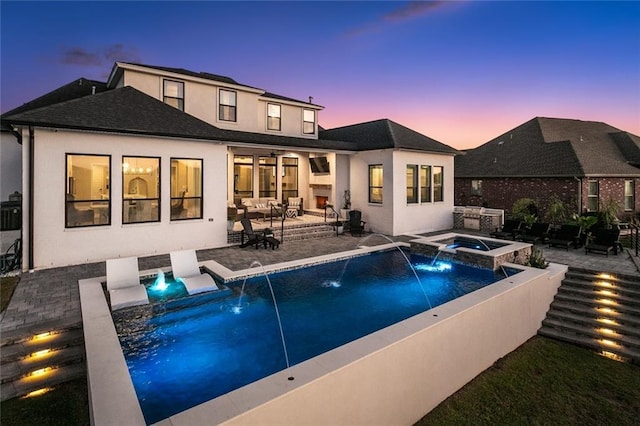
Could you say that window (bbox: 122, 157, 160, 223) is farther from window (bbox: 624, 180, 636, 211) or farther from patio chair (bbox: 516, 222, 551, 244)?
window (bbox: 624, 180, 636, 211)

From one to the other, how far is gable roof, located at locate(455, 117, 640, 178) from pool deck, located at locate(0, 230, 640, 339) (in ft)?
Answer: 36.0

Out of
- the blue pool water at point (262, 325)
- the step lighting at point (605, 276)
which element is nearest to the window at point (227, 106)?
the blue pool water at point (262, 325)

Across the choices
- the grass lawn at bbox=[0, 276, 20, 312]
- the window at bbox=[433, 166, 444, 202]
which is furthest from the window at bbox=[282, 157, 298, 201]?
the grass lawn at bbox=[0, 276, 20, 312]

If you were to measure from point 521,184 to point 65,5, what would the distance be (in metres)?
28.3

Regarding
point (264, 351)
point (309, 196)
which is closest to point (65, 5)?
point (309, 196)

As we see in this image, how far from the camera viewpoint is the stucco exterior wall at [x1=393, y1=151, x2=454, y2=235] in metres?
16.8

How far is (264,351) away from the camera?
562 cm

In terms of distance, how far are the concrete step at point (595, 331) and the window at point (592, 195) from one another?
16652 millimetres

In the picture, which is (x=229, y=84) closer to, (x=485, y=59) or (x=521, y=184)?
(x=485, y=59)

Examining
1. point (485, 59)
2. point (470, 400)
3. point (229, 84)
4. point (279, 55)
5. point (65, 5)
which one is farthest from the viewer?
point (279, 55)

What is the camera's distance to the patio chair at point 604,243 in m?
12.1

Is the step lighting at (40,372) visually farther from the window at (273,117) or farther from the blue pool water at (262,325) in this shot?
the window at (273,117)

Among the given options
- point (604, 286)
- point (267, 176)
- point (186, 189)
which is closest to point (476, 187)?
point (267, 176)

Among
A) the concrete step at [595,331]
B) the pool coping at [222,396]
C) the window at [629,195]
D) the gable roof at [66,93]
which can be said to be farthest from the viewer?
the window at [629,195]
